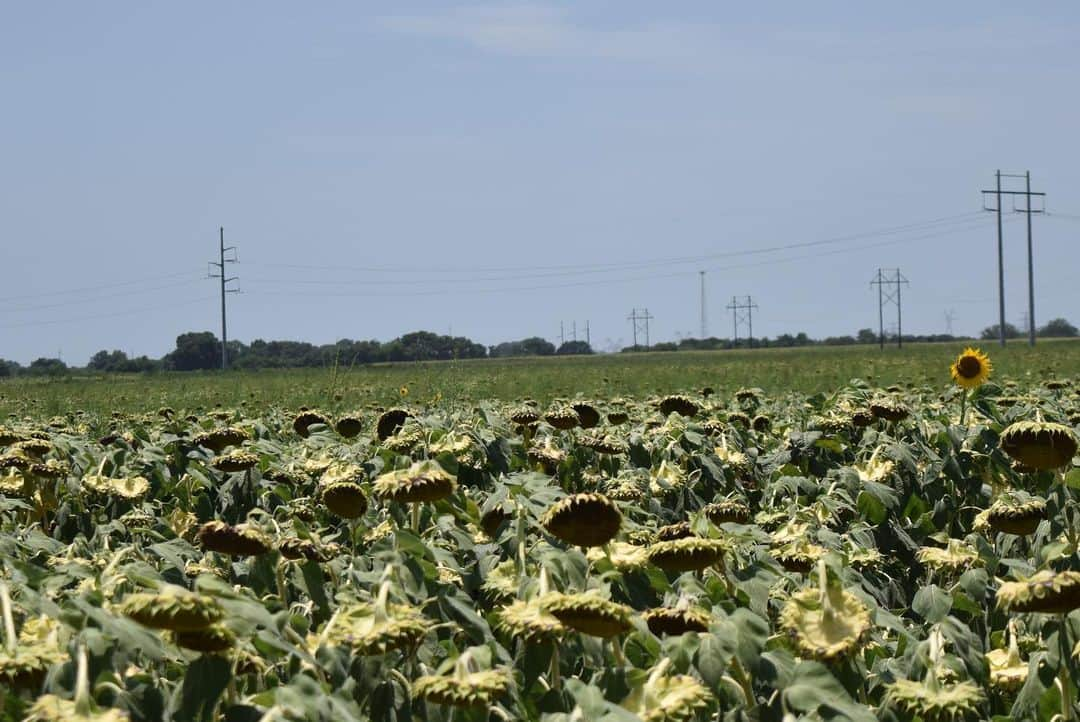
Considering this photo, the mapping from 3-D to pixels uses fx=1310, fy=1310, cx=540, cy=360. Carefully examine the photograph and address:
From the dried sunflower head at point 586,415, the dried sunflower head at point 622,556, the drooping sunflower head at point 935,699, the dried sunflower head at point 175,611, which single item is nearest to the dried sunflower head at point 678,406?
the dried sunflower head at point 586,415

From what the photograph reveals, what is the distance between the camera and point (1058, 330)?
363 feet

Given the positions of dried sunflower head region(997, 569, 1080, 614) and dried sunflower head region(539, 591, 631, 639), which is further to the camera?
dried sunflower head region(997, 569, 1080, 614)

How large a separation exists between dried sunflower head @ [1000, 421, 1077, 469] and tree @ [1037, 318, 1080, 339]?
111 metres

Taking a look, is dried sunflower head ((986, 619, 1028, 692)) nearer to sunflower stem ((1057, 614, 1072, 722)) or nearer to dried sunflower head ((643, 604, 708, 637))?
sunflower stem ((1057, 614, 1072, 722))

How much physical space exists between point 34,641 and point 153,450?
9.30ft

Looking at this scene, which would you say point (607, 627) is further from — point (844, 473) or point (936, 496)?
point (936, 496)

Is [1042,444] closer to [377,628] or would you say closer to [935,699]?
[935,699]

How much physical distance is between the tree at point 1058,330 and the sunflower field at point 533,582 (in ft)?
361

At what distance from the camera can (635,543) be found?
275 centimetres

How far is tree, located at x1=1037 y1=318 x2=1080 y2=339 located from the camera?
108m

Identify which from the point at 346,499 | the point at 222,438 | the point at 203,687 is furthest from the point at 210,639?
the point at 222,438

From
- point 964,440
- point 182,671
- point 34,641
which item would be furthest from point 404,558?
point 964,440

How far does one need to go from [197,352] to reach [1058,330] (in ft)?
236

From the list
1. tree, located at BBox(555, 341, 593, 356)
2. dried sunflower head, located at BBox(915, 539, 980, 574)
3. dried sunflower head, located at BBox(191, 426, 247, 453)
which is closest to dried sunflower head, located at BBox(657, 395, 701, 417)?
dried sunflower head, located at BBox(191, 426, 247, 453)
